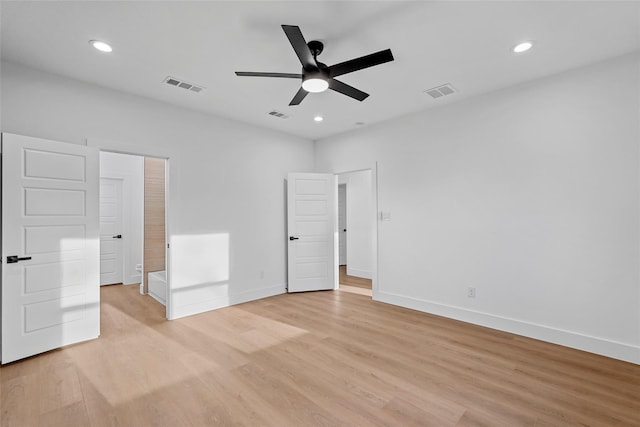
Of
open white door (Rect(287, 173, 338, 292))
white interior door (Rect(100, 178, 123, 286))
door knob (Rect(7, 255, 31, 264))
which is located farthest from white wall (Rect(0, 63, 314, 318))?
white interior door (Rect(100, 178, 123, 286))

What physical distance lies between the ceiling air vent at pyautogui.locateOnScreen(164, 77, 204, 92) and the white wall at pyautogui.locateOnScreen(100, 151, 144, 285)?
10.7 ft

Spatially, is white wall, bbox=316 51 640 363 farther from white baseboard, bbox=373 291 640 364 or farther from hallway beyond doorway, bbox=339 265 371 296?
hallway beyond doorway, bbox=339 265 371 296

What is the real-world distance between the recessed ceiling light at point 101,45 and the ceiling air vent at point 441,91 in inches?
134

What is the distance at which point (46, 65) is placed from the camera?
295 centimetres

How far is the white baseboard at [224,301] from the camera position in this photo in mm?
4004

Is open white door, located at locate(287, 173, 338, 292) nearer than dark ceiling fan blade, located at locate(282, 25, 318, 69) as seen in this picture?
No

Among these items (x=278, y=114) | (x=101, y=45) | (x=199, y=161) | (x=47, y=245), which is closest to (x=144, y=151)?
(x=199, y=161)

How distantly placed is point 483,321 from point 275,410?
2863 millimetres

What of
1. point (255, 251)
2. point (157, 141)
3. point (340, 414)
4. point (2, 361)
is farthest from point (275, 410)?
point (157, 141)

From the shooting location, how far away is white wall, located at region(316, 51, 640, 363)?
2854 millimetres

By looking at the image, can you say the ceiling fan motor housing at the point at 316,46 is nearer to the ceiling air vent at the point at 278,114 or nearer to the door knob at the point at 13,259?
the ceiling air vent at the point at 278,114

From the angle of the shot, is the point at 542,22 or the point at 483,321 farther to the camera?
the point at 483,321

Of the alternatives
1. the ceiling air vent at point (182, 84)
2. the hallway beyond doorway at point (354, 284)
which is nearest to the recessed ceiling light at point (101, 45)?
the ceiling air vent at point (182, 84)

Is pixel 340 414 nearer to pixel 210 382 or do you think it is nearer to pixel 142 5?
pixel 210 382
